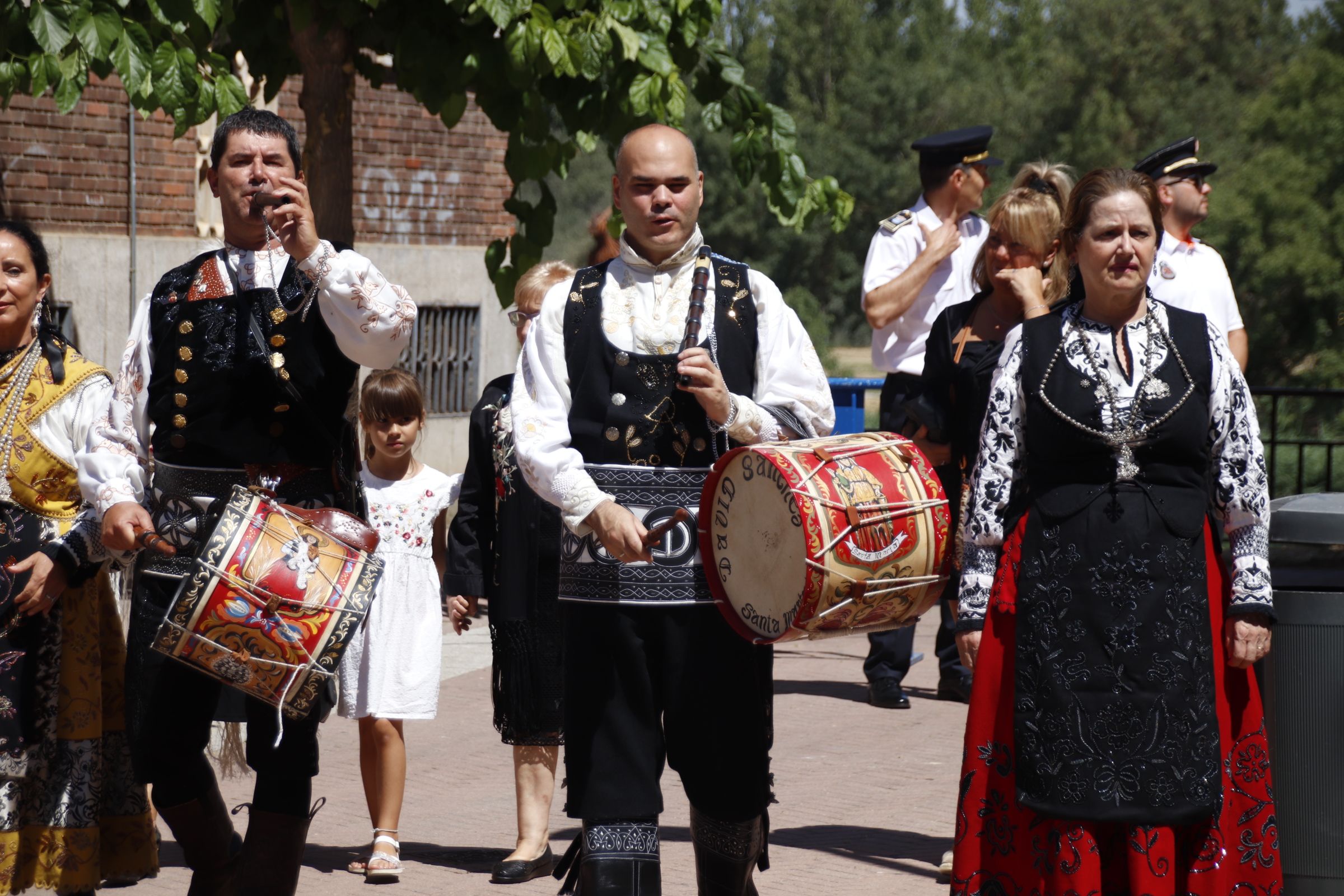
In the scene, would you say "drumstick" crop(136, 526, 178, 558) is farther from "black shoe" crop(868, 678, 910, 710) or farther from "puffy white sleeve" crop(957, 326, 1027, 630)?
"black shoe" crop(868, 678, 910, 710)

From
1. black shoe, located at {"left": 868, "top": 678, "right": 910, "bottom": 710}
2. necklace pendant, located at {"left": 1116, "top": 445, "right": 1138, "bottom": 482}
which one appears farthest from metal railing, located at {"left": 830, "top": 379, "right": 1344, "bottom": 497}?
necklace pendant, located at {"left": 1116, "top": 445, "right": 1138, "bottom": 482}

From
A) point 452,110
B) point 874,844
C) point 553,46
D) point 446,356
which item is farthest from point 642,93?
point 446,356

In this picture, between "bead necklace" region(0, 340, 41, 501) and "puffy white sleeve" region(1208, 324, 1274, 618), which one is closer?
"puffy white sleeve" region(1208, 324, 1274, 618)

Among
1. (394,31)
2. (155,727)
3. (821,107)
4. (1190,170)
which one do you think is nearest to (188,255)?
(394,31)

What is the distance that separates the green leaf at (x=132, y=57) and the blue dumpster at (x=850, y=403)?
5090 mm

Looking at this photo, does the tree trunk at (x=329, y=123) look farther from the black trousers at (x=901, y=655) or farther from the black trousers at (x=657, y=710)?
the black trousers at (x=657, y=710)

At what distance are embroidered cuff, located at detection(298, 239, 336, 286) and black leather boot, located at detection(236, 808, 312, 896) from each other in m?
1.32

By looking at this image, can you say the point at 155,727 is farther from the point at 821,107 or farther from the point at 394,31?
the point at 821,107

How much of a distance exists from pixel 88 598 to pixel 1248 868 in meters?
3.05

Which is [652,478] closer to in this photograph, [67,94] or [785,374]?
[785,374]

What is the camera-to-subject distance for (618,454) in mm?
3809

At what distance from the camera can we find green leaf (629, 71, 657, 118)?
23.9 ft

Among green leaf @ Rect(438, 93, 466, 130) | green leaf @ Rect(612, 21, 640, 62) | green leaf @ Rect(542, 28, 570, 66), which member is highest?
green leaf @ Rect(612, 21, 640, 62)

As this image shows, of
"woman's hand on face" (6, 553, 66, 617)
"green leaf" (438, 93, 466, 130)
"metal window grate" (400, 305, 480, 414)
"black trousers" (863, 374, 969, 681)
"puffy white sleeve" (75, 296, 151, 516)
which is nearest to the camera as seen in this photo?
"puffy white sleeve" (75, 296, 151, 516)
